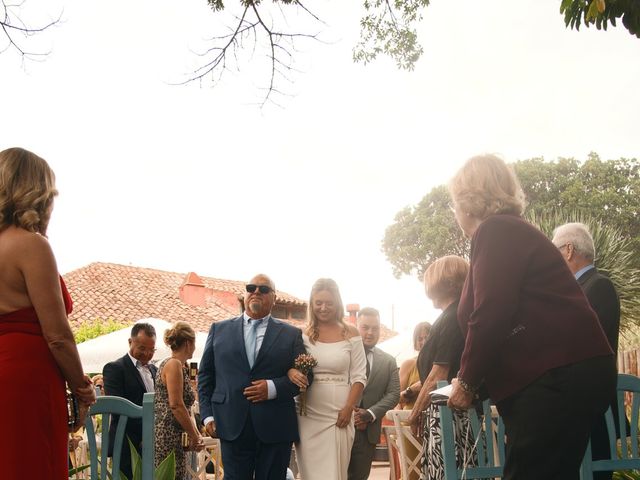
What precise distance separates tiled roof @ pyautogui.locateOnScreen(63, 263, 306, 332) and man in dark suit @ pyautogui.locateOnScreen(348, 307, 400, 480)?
67.3 feet

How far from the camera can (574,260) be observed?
4.46m

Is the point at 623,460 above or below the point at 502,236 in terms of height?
below

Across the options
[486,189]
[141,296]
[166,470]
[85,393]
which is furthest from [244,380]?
[141,296]

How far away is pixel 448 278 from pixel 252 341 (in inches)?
62.7

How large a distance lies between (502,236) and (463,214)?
11.6 inches

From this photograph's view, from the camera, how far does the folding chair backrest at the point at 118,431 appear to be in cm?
270

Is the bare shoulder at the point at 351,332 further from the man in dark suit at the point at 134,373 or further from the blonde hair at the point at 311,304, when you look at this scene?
the man in dark suit at the point at 134,373

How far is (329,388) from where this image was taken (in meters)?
5.59

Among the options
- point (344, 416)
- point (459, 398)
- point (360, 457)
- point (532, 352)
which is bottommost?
point (360, 457)

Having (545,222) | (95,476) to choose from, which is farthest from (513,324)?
(545,222)

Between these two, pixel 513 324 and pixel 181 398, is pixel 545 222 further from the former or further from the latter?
pixel 513 324

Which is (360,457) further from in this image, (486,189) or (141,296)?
(141,296)

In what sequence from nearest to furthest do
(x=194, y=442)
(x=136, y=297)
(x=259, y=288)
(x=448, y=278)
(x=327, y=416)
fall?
(x=448, y=278) < (x=259, y=288) < (x=327, y=416) < (x=194, y=442) < (x=136, y=297)

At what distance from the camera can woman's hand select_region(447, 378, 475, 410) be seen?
2785 millimetres
